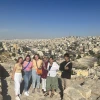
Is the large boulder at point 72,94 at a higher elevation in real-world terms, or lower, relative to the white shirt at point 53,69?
lower

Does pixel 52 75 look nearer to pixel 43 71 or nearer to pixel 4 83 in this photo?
pixel 43 71

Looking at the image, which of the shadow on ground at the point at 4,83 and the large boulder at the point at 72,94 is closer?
the large boulder at the point at 72,94

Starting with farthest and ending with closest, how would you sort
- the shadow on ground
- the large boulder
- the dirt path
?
the shadow on ground, the dirt path, the large boulder

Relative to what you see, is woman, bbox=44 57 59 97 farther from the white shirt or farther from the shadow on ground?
the shadow on ground

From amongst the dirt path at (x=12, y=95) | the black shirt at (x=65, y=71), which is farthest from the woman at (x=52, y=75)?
the dirt path at (x=12, y=95)

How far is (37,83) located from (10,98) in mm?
1487

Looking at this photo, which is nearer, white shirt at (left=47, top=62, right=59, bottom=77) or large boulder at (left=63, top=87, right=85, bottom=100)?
white shirt at (left=47, top=62, right=59, bottom=77)

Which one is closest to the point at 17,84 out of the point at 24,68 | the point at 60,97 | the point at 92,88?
the point at 24,68

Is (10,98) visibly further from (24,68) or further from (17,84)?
(24,68)

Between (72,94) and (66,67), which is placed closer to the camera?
(66,67)

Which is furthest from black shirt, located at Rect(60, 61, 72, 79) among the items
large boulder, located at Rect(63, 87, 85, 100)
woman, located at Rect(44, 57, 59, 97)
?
large boulder, located at Rect(63, 87, 85, 100)

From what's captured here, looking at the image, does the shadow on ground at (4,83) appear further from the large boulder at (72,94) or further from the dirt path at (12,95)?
the large boulder at (72,94)

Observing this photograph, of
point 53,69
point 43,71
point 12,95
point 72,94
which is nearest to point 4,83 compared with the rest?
point 12,95

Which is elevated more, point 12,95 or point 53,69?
point 53,69
